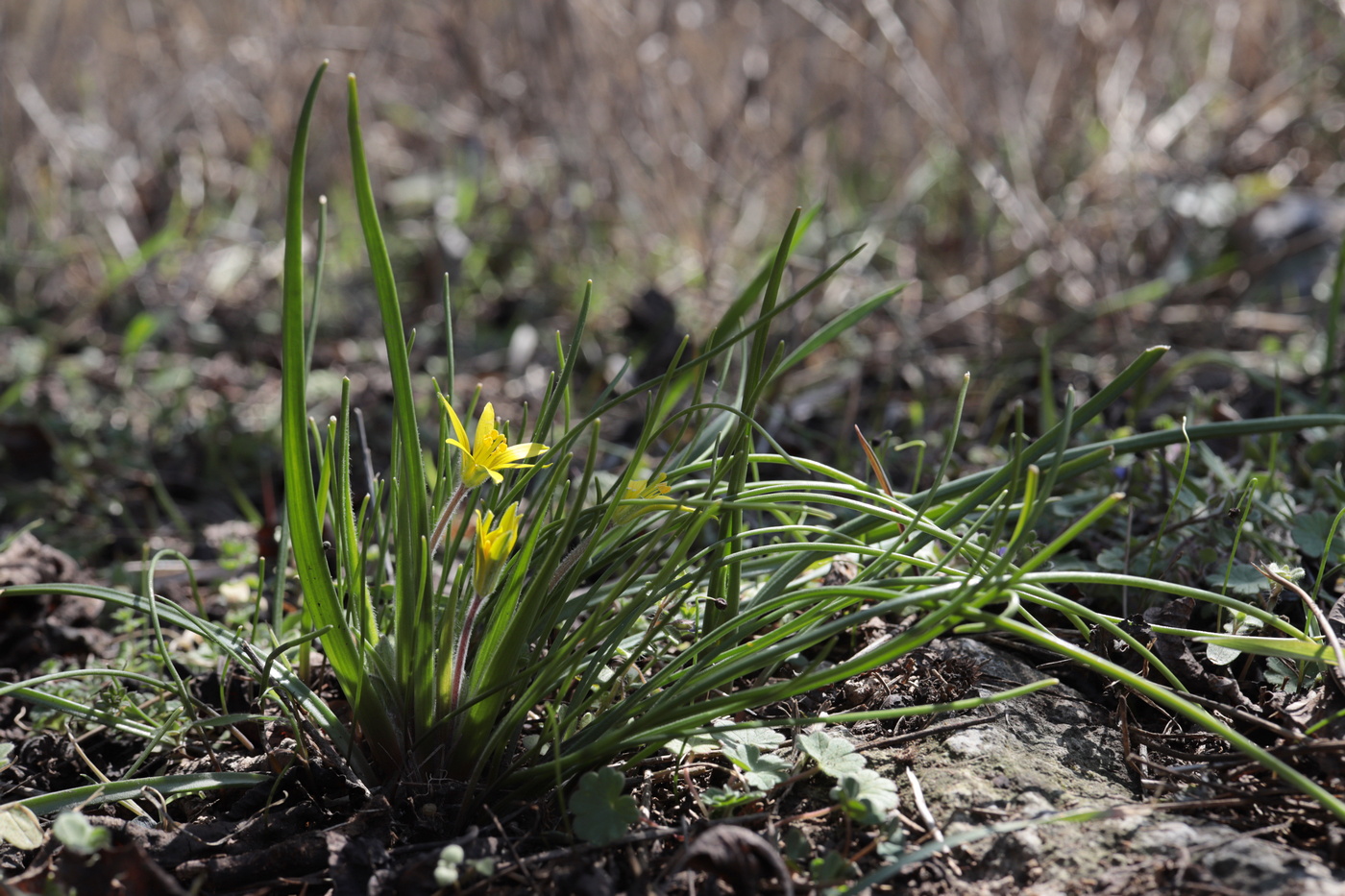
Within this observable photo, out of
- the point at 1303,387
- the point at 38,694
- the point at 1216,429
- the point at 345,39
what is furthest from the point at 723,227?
the point at 38,694

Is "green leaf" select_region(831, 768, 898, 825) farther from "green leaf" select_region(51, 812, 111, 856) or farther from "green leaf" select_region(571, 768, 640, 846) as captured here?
"green leaf" select_region(51, 812, 111, 856)

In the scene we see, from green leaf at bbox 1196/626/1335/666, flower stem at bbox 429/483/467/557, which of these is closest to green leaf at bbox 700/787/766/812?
flower stem at bbox 429/483/467/557

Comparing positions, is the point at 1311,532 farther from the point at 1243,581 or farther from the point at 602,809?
the point at 602,809

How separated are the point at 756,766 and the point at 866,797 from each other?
0.44ft

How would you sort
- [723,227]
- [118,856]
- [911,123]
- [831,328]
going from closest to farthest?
[118,856] < [831,328] < [723,227] < [911,123]

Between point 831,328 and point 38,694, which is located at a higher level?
point 831,328

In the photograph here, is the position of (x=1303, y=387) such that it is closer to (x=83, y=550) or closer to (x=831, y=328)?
(x=831, y=328)

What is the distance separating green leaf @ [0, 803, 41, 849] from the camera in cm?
117

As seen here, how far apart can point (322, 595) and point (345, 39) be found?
3612 millimetres

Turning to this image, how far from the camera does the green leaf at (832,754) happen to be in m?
1.21

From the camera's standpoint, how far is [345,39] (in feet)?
13.6

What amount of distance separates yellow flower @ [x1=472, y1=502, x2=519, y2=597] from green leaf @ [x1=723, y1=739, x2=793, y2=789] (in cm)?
35

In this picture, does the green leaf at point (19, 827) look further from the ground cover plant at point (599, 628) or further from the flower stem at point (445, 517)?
the flower stem at point (445, 517)

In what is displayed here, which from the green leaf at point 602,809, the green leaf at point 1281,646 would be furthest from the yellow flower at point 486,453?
the green leaf at point 1281,646
